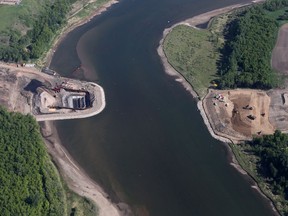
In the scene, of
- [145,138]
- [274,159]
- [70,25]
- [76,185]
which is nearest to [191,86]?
[145,138]

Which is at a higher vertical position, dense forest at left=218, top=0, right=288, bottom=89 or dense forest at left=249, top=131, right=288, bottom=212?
dense forest at left=218, top=0, right=288, bottom=89

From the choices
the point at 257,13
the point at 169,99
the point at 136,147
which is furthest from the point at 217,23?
the point at 136,147

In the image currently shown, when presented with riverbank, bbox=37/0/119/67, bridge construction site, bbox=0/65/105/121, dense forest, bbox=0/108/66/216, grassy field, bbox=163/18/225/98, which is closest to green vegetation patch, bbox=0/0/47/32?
riverbank, bbox=37/0/119/67

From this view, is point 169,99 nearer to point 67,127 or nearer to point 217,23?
point 67,127

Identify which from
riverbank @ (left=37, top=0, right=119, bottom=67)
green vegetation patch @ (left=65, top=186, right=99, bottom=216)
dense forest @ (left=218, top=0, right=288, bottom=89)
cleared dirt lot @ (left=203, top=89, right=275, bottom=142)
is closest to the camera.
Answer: green vegetation patch @ (left=65, top=186, right=99, bottom=216)

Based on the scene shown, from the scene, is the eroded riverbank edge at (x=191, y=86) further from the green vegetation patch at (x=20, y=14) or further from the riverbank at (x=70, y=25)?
the green vegetation patch at (x=20, y=14)

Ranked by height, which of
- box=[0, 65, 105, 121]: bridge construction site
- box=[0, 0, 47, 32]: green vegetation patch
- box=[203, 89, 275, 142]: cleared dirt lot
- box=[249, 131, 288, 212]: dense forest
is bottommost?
box=[249, 131, 288, 212]: dense forest

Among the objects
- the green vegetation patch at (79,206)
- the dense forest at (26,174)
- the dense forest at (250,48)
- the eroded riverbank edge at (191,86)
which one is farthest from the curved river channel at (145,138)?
the dense forest at (250,48)

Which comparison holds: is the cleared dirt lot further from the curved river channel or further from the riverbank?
the riverbank

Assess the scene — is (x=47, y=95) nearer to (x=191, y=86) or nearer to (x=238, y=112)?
(x=191, y=86)
